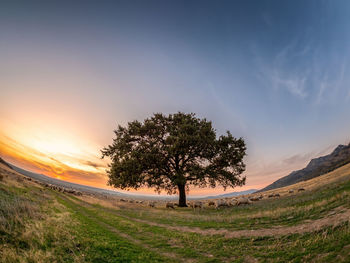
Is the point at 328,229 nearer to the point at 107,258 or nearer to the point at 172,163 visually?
the point at 107,258

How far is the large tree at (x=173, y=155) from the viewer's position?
90.6 feet

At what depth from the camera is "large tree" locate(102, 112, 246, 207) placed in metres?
27.6

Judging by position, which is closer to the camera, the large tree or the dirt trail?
the dirt trail

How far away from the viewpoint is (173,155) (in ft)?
94.3

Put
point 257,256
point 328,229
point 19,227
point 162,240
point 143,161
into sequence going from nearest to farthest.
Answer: point 257,256, point 328,229, point 19,227, point 162,240, point 143,161

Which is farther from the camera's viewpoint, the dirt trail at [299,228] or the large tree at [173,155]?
the large tree at [173,155]

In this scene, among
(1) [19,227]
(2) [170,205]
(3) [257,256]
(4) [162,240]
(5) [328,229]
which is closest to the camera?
(3) [257,256]

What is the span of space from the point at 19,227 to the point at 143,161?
62.7 ft

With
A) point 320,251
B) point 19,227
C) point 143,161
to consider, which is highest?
point 143,161

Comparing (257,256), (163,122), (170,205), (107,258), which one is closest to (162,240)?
(107,258)

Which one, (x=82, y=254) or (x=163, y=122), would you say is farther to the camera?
(x=163, y=122)

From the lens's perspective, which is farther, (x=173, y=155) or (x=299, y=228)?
(x=173, y=155)

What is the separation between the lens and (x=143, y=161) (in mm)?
27766

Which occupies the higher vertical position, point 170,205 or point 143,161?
point 143,161
